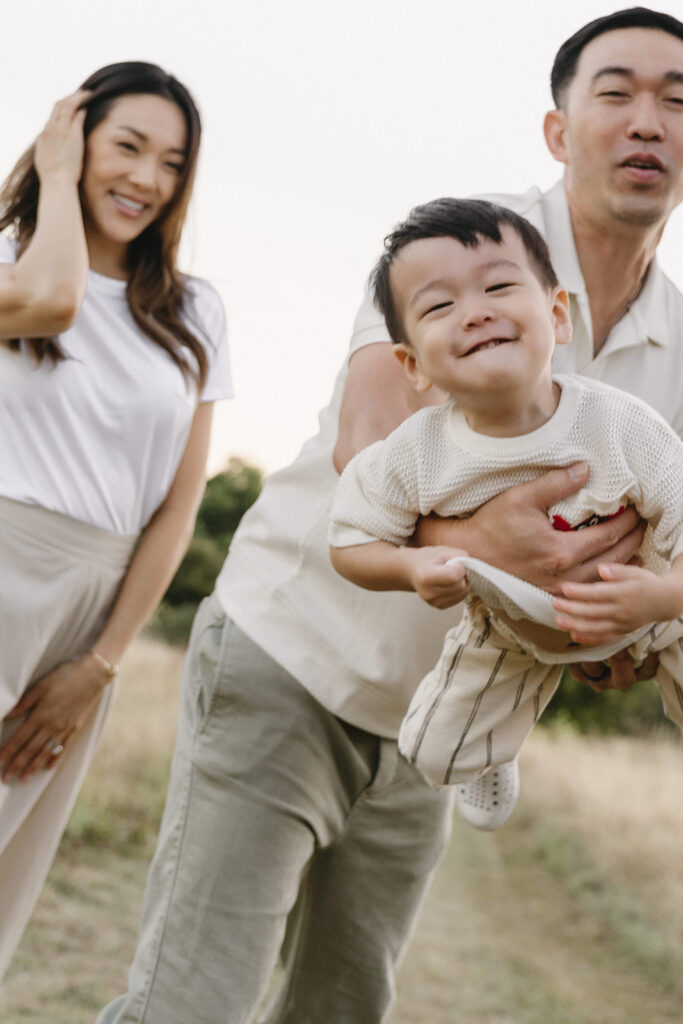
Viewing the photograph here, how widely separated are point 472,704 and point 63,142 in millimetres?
1785

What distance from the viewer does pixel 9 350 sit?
8.98 feet

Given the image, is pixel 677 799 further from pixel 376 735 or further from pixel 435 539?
pixel 435 539

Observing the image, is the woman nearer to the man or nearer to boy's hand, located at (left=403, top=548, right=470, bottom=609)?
the man

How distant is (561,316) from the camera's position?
76.4 inches

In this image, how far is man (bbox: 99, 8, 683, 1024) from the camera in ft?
7.54

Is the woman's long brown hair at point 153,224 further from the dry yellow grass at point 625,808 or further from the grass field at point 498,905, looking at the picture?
the dry yellow grass at point 625,808

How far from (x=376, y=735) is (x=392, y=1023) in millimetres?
2655

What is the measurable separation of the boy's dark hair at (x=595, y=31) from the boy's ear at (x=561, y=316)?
732 mm

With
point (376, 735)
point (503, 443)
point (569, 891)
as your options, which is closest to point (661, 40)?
point (503, 443)

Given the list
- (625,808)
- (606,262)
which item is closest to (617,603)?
(606,262)

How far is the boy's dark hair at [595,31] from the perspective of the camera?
2.35 m

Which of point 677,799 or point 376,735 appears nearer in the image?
point 376,735

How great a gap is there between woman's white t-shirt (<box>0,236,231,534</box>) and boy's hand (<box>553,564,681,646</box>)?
4.52ft

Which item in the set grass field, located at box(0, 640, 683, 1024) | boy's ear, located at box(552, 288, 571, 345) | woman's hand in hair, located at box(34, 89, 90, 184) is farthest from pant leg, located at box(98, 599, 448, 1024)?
grass field, located at box(0, 640, 683, 1024)
